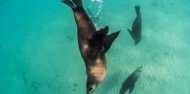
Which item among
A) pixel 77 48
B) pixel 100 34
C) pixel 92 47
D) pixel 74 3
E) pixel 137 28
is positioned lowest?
pixel 77 48

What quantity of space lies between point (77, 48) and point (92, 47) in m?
8.07

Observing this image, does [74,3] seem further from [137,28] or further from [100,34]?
[137,28]

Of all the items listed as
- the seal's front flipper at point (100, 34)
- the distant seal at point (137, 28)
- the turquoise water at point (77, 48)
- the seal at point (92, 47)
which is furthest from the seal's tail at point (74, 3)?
the turquoise water at point (77, 48)

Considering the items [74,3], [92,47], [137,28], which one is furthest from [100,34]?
[137,28]

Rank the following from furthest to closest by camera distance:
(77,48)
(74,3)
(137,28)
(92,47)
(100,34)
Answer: (77,48) < (137,28) < (74,3) < (92,47) < (100,34)

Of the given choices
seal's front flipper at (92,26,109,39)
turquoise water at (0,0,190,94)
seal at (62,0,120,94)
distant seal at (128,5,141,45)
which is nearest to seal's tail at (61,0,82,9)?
seal at (62,0,120,94)

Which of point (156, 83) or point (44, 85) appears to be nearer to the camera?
point (156, 83)

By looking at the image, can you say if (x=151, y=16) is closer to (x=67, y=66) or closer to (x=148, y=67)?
(x=148, y=67)

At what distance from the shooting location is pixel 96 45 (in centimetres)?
277

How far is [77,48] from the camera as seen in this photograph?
10.8 metres

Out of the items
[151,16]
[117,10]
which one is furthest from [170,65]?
[117,10]

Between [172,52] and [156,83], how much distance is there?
1546mm

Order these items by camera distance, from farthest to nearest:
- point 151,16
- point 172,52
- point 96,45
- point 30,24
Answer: point 30,24 < point 151,16 < point 172,52 < point 96,45

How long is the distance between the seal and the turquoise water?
681 centimetres
